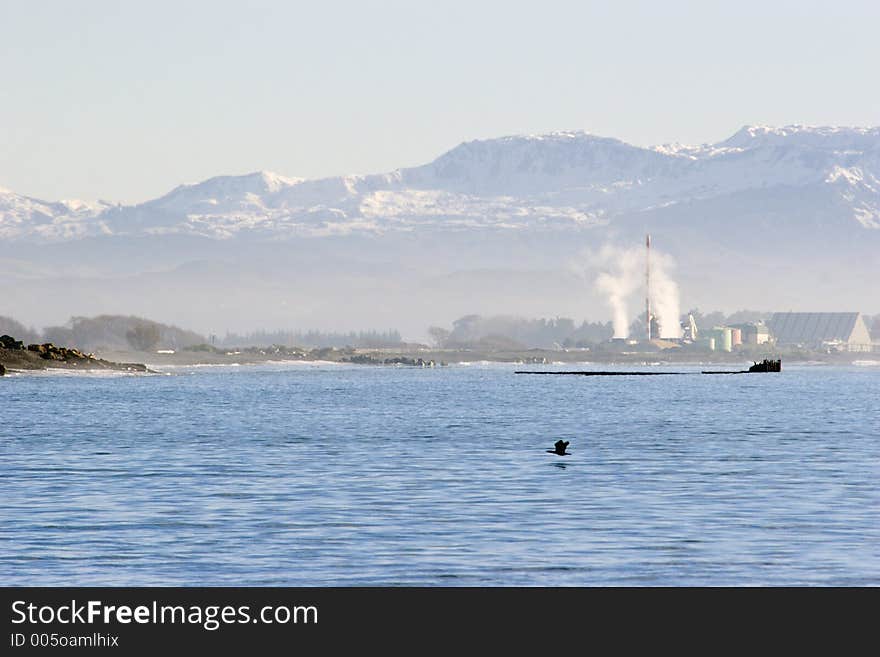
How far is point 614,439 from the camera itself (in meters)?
107

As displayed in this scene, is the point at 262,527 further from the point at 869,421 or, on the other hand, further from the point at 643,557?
the point at 869,421

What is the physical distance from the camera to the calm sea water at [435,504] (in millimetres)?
44000

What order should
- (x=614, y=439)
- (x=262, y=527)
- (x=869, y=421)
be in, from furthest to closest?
(x=869, y=421), (x=614, y=439), (x=262, y=527)

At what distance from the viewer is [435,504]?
200 ft

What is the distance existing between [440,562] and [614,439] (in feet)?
207

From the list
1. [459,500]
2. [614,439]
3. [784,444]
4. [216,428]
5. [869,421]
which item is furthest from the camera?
[869,421]

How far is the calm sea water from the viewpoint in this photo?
4400 cm
